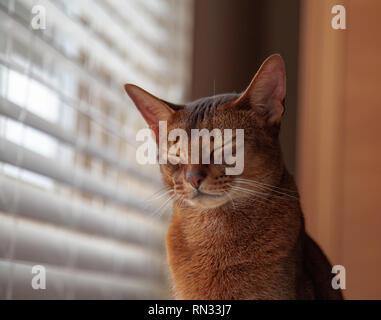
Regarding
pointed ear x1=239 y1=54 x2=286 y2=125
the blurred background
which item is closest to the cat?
pointed ear x1=239 y1=54 x2=286 y2=125

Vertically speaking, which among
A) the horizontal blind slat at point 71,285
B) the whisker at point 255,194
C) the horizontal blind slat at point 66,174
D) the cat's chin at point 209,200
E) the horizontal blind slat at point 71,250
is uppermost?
the horizontal blind slat at point 66,174

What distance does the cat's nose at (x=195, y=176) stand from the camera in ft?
2.41

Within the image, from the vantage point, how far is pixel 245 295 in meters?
0.74

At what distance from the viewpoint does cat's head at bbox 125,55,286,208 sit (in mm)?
735

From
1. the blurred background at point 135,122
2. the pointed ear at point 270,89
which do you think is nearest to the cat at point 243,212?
the pointed ear at point 270,89

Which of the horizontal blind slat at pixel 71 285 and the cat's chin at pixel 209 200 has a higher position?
the cat's chin at pixel 209 200

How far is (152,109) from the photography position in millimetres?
841

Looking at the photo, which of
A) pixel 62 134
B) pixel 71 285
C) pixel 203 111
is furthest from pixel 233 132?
pixel 71 285

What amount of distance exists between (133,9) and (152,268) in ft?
1.93

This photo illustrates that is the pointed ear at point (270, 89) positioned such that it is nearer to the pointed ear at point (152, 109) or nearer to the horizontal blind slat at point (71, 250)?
the pointed ear at point (152, 109)

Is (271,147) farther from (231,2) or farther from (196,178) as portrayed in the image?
(231,2)

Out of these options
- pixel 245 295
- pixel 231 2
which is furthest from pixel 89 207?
pixel 231 2

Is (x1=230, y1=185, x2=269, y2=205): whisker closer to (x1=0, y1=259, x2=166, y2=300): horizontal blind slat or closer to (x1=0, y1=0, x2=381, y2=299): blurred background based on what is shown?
(x1=0, y1=0, x2=381, y2=299): blurred background

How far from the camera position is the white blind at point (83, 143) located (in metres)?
0.77
